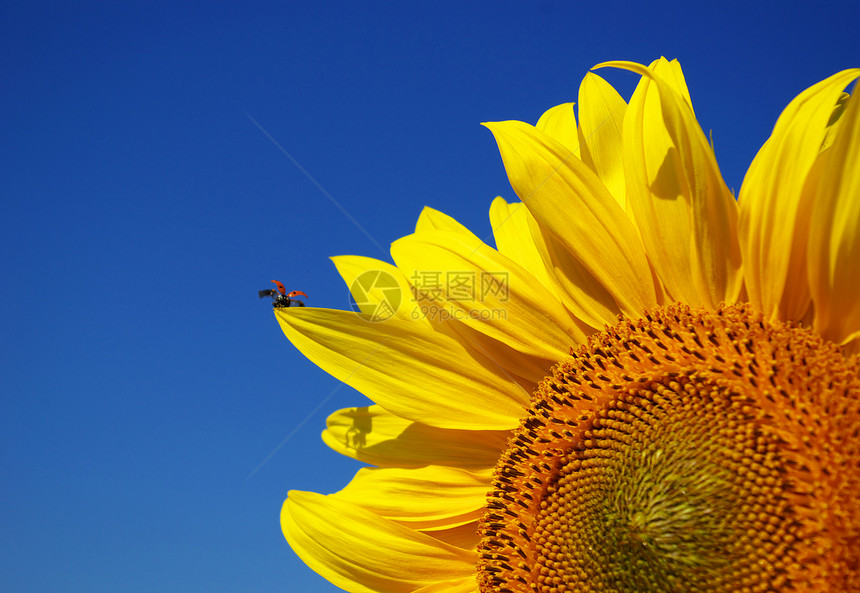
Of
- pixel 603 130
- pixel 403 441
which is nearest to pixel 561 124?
pixel 603 130

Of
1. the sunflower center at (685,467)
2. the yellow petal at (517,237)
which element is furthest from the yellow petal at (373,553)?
the yellow petal at (517,237)

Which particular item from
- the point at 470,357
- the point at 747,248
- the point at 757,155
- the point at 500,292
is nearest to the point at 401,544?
the point at 470,357

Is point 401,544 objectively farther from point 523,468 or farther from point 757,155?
point 757,155

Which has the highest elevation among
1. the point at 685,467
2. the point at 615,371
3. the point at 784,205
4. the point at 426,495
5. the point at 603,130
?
the point at 603,130

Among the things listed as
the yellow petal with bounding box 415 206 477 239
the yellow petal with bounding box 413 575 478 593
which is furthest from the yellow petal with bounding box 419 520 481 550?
the yellow petal with bounding box 415 206 477 239

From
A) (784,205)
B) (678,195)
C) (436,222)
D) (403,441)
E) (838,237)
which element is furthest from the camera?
(436,222)

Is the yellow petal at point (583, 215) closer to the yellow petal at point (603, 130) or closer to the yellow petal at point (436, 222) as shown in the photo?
the yellow petal at point (603, 130)

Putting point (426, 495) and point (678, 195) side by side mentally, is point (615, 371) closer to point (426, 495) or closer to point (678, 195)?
point (678, 195)

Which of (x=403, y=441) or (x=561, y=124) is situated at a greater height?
(x=561, y=124)
